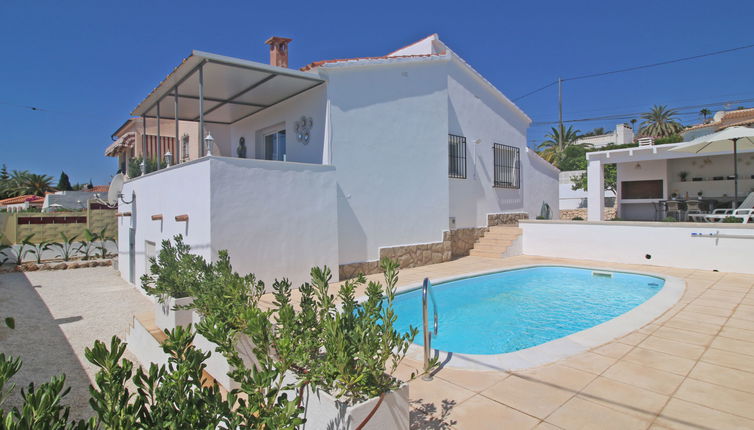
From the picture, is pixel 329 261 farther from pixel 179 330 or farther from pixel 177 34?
pixel 177 34

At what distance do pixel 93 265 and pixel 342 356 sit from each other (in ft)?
62.4

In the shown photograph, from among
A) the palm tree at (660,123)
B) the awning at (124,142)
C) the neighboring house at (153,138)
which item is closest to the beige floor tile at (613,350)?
the neighboring house at (153,138)

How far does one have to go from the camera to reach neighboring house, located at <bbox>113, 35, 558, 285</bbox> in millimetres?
9539

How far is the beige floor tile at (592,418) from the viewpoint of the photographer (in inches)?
141

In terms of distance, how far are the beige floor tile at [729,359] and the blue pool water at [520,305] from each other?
2.48 metres

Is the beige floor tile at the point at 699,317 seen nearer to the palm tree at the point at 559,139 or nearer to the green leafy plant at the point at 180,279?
the green leafy plant at the point at 180,279

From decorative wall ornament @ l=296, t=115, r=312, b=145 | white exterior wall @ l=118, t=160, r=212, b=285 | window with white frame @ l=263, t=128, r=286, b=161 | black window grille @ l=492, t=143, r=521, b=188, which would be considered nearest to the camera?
white exterior wall @ l=118, t=160, r=212, b=285

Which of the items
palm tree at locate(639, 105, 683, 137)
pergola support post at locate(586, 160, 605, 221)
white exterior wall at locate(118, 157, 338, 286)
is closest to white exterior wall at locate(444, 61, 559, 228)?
pergola support post at locate(586, 160, 605, 221)

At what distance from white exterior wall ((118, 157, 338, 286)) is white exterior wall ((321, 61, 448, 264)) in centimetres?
100

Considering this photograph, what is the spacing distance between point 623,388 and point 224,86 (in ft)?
38.7

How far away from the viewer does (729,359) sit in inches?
200

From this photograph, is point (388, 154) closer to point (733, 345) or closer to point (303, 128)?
point (303, 128)

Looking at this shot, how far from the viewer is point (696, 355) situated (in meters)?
5.23

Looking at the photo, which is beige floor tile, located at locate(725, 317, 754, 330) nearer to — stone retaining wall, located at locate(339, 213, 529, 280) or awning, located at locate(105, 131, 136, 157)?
stone retaining wall, located at locate(339, 213, 529, 280)
